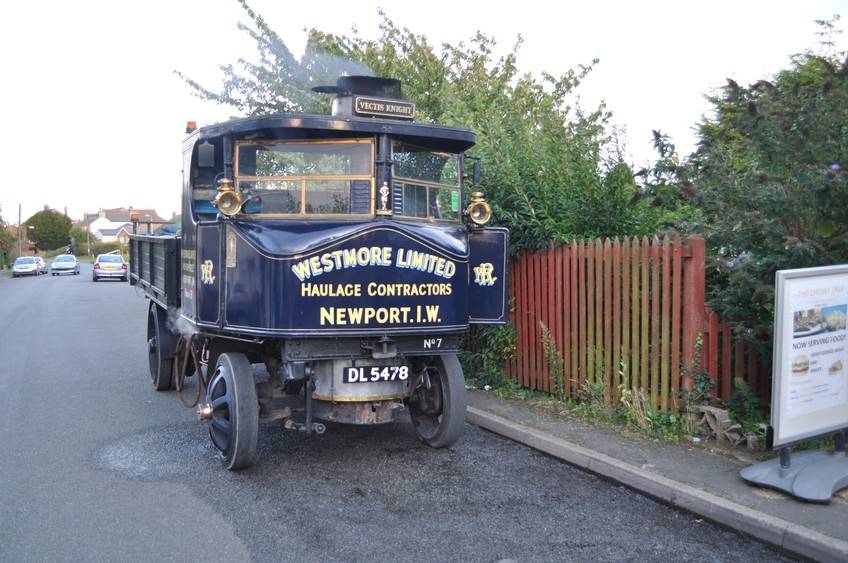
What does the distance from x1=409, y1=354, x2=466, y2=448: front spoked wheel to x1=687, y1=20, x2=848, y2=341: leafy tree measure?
232 cm

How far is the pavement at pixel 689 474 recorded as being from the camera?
446 cm

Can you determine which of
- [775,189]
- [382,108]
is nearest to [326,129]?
[382,108]

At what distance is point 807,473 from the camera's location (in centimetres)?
506

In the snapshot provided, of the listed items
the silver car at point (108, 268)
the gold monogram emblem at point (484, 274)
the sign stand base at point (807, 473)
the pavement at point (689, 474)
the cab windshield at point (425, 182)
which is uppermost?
A: the cab windshield at point (425, 182)

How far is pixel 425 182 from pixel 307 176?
1078 millimetres

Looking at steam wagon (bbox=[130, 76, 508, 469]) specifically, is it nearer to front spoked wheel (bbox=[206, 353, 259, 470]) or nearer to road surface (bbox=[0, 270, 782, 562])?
front spoked wheel (bbox=[206, 353, 259, 470])

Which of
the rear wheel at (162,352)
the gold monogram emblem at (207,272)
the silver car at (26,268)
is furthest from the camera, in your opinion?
the silver car at (26,268)

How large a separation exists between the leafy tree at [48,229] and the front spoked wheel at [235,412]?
102m

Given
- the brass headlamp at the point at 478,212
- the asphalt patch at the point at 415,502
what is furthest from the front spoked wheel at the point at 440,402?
the brass headlamp at the point at 478,212

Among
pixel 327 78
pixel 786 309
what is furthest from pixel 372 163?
pixel 327 78

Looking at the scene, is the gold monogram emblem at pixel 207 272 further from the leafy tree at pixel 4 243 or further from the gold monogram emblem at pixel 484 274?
the leafy tree at pixel 4 243

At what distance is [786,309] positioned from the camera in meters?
4.93

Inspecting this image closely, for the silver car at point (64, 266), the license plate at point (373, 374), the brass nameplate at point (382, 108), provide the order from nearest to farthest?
the license plate at point (373, 374) → the brass nameplate at point (382, 108) → the silver car at point (64, 266)

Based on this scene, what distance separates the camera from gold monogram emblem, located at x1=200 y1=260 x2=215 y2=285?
5.94 meters
